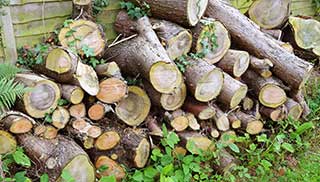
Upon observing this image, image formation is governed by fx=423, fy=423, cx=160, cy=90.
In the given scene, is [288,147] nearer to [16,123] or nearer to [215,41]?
[215,41]

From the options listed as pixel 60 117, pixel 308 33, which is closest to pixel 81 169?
pixel 60 117

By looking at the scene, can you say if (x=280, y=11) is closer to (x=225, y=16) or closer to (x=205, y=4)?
(x=225, y=16)

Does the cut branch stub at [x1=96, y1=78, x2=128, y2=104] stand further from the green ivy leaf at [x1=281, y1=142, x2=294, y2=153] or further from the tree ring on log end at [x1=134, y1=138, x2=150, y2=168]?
the green ivy leaf at [x1=281, y1=142, x2=294, y2=153]

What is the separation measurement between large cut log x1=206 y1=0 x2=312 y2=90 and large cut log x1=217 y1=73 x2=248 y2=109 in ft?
1.54

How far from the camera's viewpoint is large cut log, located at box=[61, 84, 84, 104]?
9.77ft

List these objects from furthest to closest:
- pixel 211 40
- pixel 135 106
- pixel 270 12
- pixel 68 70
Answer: pixel 270 12, pixel 211 40, pixel 135 106, pixel 68 70

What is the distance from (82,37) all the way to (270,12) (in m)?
2.23

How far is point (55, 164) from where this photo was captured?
9.42 ft

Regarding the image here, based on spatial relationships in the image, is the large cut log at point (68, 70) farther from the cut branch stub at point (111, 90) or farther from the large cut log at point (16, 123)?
the large cut log at point (16, 123)

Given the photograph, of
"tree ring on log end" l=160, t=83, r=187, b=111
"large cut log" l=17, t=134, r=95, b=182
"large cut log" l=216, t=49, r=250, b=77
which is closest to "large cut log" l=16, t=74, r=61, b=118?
"large cut log" l=17, t=134, r=95, b=182

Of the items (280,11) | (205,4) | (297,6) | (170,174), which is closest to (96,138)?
(170,174)

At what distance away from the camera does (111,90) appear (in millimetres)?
3137

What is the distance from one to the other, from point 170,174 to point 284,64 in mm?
1549

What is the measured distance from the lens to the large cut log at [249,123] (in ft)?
12.5
